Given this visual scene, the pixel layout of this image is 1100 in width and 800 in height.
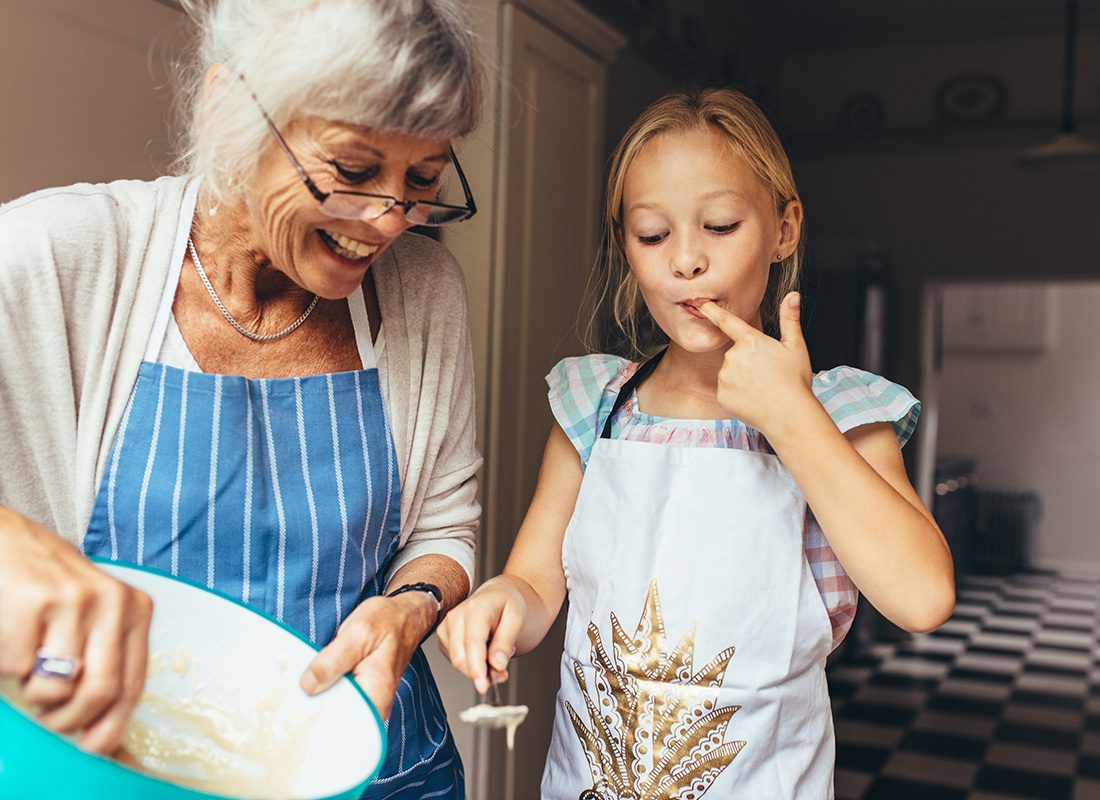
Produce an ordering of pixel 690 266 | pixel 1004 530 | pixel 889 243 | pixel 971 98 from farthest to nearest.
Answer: pixel 1004 530
pixel 889 243
pixel 971 98
pixel 690 266

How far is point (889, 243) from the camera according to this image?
612cm

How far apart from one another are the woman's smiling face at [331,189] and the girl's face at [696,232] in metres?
0.25

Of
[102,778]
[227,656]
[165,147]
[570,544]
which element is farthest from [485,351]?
[102,778]

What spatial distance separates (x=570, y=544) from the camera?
1210 millimetres

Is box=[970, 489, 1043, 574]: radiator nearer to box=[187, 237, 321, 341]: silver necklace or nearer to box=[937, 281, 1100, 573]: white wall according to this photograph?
box=[937, 281, 1100, 573]: white wall

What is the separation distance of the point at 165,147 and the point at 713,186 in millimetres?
1037

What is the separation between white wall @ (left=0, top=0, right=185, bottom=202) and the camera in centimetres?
144

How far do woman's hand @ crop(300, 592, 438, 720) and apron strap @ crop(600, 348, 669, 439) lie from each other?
1.11ft

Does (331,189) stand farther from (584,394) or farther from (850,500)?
(850,500)

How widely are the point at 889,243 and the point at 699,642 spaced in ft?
17.9

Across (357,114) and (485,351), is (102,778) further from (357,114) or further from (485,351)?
(485,351)

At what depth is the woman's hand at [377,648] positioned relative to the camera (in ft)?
2.80

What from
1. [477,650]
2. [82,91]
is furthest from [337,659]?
[82,91]

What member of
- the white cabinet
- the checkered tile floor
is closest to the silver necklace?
the checkered tile floor
